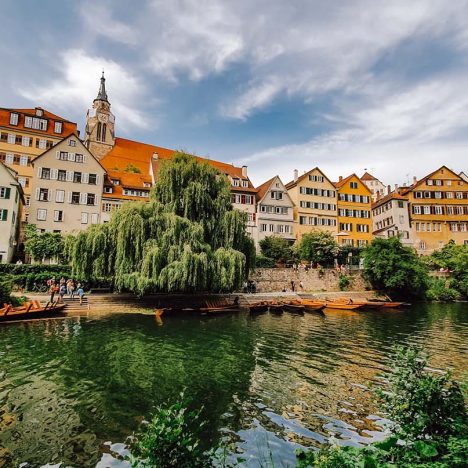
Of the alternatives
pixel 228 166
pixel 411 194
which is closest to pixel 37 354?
pixel 228 166

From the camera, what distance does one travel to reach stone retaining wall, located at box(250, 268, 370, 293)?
142 feet

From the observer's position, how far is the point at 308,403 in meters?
10.2

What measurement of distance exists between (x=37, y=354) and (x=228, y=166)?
51.1 meters

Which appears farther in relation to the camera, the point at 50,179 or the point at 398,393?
the point at 50,179

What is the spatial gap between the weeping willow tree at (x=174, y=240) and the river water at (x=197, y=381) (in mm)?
4420

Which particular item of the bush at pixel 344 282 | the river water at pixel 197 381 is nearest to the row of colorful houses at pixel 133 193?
the bush at pixel 344 282

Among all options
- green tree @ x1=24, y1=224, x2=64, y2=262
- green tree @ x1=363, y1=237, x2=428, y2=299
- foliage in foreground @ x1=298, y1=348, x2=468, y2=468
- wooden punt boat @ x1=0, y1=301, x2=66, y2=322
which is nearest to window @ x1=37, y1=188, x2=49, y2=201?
green tree @ x1=24, y1=224, x2=64, y2=262

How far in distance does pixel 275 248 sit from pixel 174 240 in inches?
934

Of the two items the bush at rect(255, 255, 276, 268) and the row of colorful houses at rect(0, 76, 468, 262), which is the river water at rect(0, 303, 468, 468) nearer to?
the row of colorful houses at rect(0, 76, 468, 262)

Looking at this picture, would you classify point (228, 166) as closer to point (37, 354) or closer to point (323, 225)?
point (323, 225)

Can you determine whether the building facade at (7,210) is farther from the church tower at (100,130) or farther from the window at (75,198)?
the church tower at (100,130)

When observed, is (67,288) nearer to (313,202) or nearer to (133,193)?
(133,193)

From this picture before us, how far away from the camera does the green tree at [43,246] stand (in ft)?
122

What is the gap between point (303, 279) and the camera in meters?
45.2
